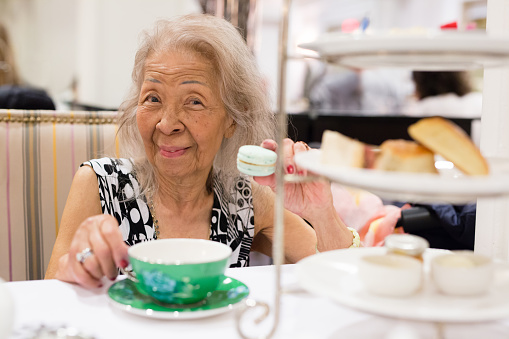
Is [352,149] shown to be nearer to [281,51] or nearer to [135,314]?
[281,51]

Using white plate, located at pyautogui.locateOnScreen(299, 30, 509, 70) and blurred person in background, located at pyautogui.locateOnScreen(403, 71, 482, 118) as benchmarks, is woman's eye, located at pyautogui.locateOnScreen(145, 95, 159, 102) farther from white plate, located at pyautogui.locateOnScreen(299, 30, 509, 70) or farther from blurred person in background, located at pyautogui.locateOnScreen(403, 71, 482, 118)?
blurred person in background, located at pyautogui.locateOnScreen(403, 71, 482, 118)

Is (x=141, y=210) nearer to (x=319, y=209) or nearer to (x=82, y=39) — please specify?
(x=319, y=209)

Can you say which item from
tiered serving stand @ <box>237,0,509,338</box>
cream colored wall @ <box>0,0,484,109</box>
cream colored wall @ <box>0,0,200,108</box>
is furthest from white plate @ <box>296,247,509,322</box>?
cream colored wall @ <box>0,0,200,108</box>

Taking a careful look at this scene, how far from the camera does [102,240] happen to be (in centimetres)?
78

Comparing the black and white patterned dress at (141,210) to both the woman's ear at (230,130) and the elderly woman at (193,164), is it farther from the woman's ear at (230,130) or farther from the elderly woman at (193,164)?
the woman's ear at (230,130)

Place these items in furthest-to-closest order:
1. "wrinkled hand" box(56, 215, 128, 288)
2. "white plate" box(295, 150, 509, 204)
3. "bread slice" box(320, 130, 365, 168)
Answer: "wrinkled hand" box(56, 215, 128, 288), "bread slice" box(320, 130, 365, 168), "white plate" box(295, 150, 509, 204)

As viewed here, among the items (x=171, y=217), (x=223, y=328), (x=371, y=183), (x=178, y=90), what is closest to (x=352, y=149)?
(x=371, y=183)

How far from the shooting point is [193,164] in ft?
4.06

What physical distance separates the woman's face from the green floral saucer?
450 mm

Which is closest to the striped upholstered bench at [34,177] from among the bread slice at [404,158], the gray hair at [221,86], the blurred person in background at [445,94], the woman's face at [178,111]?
the gray hair at [221,86]

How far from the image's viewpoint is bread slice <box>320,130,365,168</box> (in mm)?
597

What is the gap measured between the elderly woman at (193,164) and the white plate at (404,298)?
0.48m

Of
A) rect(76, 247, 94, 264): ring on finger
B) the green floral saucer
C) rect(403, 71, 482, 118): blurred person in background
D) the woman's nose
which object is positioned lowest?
the green floral saucer

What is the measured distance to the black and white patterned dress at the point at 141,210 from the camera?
1228mm
